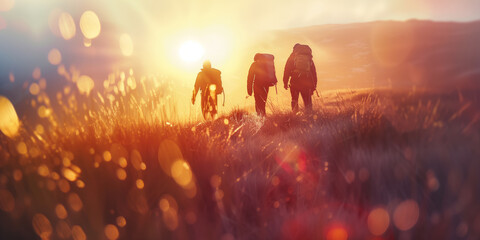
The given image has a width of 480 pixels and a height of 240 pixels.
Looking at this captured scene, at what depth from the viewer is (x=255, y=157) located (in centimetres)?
364

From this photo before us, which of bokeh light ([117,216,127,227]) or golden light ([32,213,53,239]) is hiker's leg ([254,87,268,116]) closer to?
bokeh light ([117,216,127,227])

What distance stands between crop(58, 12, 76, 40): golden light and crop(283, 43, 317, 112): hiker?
184638 mm

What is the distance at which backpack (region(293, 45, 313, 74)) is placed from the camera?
381 inches

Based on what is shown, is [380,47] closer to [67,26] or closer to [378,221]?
[378,221]

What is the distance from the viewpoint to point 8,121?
Answer: 143 inches

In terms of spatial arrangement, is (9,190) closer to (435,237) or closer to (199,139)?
(199,139)

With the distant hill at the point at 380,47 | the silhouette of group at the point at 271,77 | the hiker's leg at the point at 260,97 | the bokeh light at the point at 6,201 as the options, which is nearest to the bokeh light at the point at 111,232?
the bokeh light at the point at 6,201

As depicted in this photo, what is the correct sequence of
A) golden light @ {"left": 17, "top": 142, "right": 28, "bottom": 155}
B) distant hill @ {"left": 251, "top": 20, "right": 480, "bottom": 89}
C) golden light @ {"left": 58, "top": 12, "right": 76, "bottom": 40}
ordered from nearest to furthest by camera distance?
1. golden light @ {"left": 17, "top": 142, "right": 28, "bottom": 155}
2. distant hill @ {"left": 251, "top": 20, "right": 480, "bottom": 89}
3. golden light @ {"left": 58, "top": 12, "right": 76, "bottom": 40}

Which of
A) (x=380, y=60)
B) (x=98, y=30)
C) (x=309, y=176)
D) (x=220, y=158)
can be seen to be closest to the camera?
(x=309, y=176)

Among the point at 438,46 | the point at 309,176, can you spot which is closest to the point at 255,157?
the point at 309,176

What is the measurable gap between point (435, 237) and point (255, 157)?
1.83 metres

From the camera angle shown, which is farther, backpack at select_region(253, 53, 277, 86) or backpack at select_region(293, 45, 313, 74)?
backpack at select_region(253, 53, 277, 86)

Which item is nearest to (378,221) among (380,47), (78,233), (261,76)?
(78,233)

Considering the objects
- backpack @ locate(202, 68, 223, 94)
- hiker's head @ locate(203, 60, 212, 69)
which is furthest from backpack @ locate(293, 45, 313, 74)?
hiker's head @ locate(203, 60, 212, 69)
